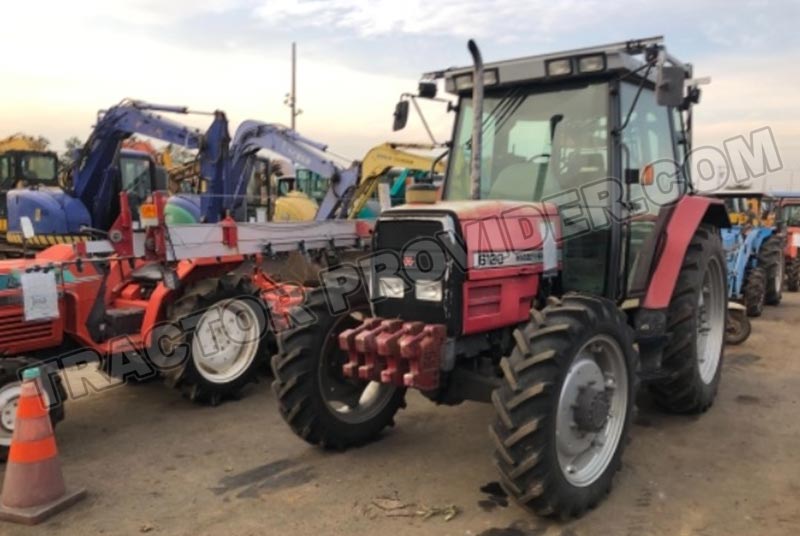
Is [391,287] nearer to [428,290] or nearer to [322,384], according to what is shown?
[428,290]

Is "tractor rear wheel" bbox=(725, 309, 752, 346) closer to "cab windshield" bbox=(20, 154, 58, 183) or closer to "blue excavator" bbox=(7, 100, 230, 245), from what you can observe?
"blue excavator" bbox=(7, 100, 230, 245)

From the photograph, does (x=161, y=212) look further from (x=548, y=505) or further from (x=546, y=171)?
Answer: (x=548, y=505)

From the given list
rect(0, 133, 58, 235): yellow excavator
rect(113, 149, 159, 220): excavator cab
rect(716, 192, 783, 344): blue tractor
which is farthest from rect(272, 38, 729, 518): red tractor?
rect(0, 133, 58, 235): yellow excavator

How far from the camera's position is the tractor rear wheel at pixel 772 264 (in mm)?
10820

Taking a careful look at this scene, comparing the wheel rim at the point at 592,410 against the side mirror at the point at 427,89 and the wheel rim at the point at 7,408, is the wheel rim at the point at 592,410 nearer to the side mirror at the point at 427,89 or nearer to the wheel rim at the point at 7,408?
the side mirror at the point at 427,89

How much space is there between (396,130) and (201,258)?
2.18m

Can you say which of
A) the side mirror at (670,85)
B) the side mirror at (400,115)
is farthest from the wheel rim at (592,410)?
the side mirror at (400,115)

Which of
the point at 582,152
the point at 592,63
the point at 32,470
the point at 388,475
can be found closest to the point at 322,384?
the point at 388,475

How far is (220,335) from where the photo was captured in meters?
5.90

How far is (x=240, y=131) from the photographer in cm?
1010

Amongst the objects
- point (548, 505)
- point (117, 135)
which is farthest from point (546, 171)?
point (117, 135)

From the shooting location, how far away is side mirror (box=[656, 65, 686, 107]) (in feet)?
12.6

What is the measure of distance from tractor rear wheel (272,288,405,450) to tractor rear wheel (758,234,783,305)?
8.56 m

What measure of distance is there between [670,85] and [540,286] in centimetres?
136
